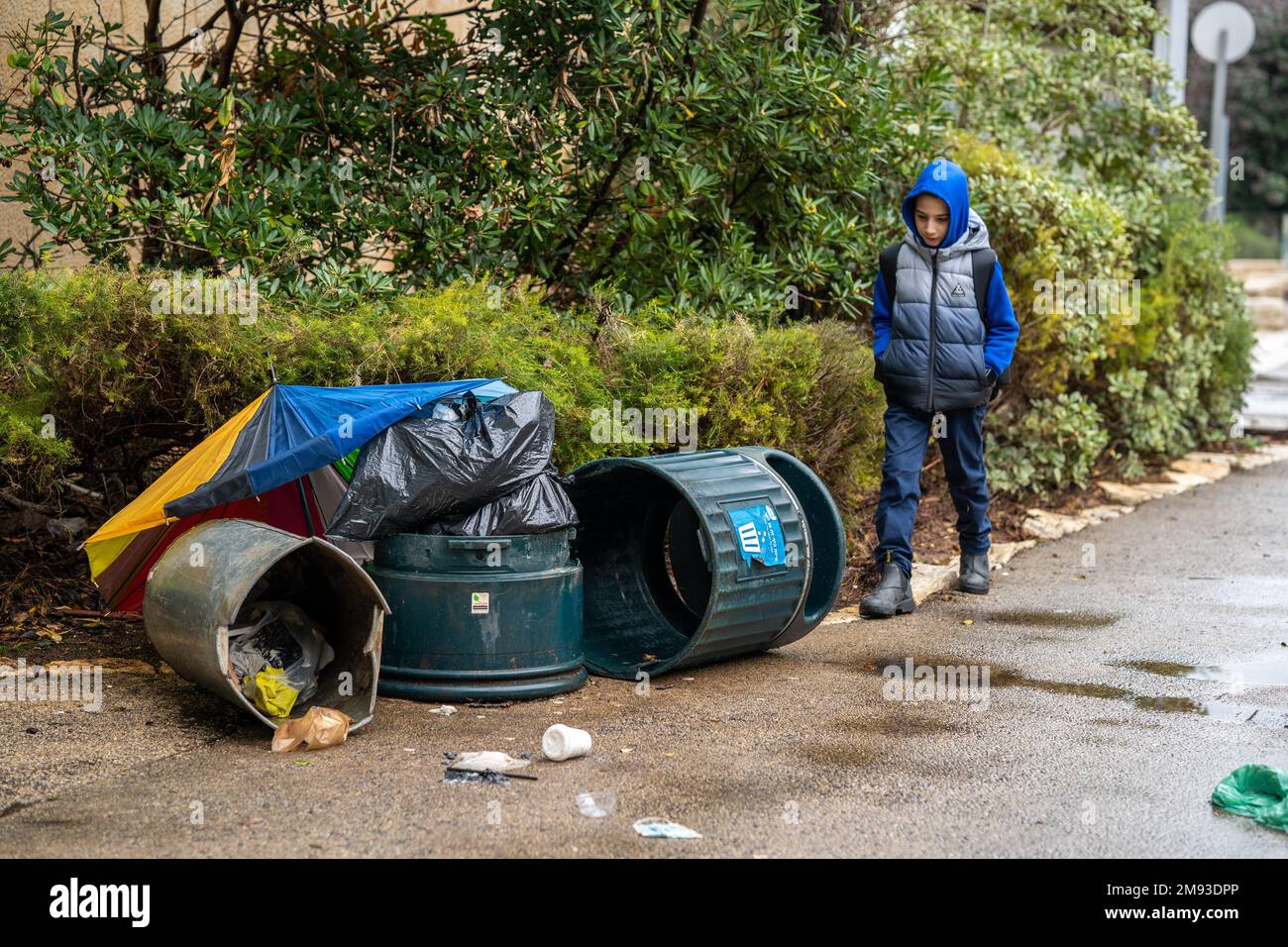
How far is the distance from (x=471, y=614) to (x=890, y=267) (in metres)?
3.05

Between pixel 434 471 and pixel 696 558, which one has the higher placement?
pixel 434 471

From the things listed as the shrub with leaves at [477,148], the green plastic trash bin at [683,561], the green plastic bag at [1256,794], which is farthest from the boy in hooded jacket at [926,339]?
the green plastic bag at [1256,794]

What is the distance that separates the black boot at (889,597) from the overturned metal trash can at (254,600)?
8.85 feet

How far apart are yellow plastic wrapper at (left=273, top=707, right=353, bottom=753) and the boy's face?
12.5ft

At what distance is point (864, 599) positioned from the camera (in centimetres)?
686

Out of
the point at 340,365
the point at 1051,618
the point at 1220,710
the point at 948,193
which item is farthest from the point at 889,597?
the point at 340,365

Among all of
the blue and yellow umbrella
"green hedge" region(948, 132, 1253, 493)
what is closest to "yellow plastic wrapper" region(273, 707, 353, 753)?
the blue and yellow umbrella

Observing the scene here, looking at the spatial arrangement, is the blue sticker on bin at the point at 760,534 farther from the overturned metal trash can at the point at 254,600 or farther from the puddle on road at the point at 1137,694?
the overturned metal trash can at the point at 254,600

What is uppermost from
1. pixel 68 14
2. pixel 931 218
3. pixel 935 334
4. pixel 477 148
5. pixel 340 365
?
pixel 68 14

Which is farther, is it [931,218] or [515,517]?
[931,218]

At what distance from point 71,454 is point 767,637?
2899 millimetres

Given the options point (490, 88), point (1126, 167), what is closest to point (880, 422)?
point (490, 88)

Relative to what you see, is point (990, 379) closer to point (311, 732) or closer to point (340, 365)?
point (340, 365)

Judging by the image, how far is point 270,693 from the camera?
483cm
